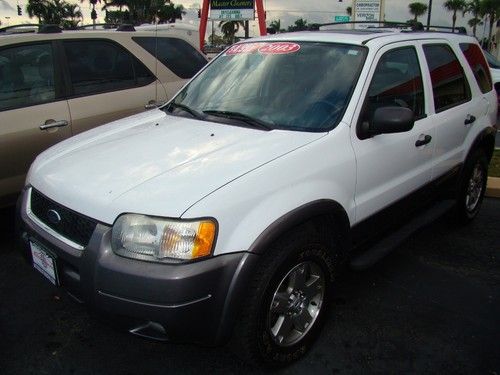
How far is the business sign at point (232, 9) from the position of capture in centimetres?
1140

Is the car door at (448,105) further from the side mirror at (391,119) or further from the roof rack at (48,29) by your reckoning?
the roof rack at (48,29)

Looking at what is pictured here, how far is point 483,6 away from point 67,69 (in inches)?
2196

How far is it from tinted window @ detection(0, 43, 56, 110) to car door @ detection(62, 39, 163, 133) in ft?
0.57

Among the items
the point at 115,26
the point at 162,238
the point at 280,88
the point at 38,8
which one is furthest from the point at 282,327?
the point at 38,8

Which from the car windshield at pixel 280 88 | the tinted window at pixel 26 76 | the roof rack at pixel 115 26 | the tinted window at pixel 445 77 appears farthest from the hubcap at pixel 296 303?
the roof rack at pixel 115 26

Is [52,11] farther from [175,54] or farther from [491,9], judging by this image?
[175,54]

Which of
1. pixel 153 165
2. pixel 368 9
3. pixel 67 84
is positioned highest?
pixel 368 9

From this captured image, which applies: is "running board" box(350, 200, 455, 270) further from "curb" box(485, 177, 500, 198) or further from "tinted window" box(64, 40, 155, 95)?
"tinted window" box(64, 40, 155, 95)

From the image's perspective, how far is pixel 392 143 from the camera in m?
3.09

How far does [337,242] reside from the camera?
281 cm

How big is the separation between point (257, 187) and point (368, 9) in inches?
400

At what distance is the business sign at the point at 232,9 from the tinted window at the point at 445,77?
8164mm

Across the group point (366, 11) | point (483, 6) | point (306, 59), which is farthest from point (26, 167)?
point (483, 6)

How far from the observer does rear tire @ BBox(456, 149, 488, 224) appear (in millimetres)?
4215
